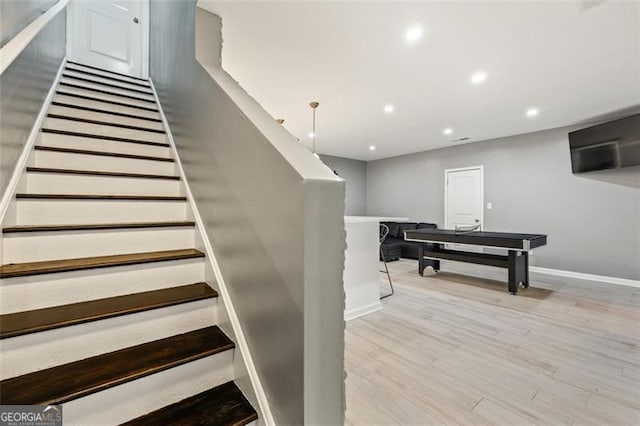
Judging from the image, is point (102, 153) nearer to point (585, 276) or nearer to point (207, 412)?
point (207, 412)

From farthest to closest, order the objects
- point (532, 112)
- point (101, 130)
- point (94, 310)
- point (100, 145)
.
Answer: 1. point (532, 112)
2. point (101, 130)
3. point (100, 145)
4. point (94, 310)

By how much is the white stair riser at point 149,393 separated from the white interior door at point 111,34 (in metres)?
4.99

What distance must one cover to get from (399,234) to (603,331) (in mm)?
4414

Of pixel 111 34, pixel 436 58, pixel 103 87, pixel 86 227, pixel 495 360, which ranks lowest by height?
pixel 495 360

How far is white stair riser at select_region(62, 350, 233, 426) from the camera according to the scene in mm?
944

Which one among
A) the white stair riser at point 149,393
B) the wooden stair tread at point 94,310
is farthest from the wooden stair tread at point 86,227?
the white stair riser at point 149,393

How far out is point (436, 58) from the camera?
2760mm

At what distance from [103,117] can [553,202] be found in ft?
22.1

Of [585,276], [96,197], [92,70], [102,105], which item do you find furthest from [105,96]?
[585,276]

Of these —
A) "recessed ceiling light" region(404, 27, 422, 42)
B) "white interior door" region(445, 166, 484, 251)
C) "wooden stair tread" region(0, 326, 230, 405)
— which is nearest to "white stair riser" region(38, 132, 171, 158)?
"wooden stair tread" region(0, 326, 230, 405)

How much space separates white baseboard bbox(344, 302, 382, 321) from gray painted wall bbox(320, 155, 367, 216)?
4.53 meters

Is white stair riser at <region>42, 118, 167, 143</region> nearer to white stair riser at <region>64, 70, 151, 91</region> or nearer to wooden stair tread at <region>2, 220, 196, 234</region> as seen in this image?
wooden stair tread at <region>2, 220, 196, 234</region>

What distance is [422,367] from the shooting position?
6.86ft

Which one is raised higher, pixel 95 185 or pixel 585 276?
pixel 95 185
